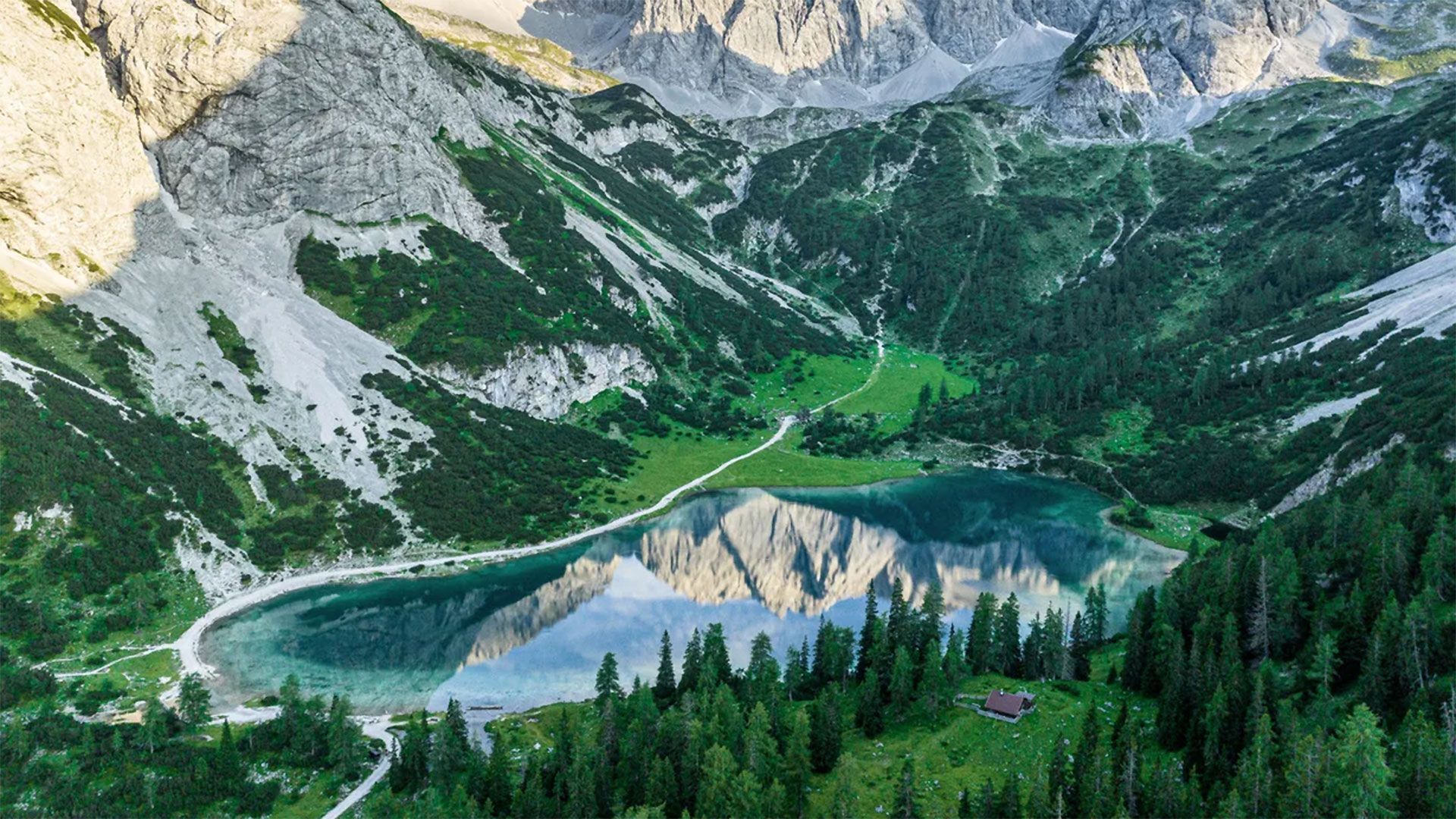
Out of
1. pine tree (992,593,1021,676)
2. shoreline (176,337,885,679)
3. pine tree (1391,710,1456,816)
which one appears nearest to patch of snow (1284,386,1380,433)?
pine tree (992,593,1021,676)

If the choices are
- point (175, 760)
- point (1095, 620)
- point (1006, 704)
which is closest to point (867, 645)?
point (1006, 704)

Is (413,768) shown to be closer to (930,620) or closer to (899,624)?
(899,624)

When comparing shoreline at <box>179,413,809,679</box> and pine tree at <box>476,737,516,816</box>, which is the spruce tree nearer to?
pine tree at <box>476,737,516,816</box>

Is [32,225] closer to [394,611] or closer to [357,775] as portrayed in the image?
[394,611]

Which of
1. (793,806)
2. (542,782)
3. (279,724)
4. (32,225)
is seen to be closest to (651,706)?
(542,782)

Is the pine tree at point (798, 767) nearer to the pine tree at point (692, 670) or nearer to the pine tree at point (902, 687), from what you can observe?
the pine tree at point (902, 687)

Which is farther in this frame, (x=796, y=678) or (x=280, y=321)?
(x=280, y=321)
